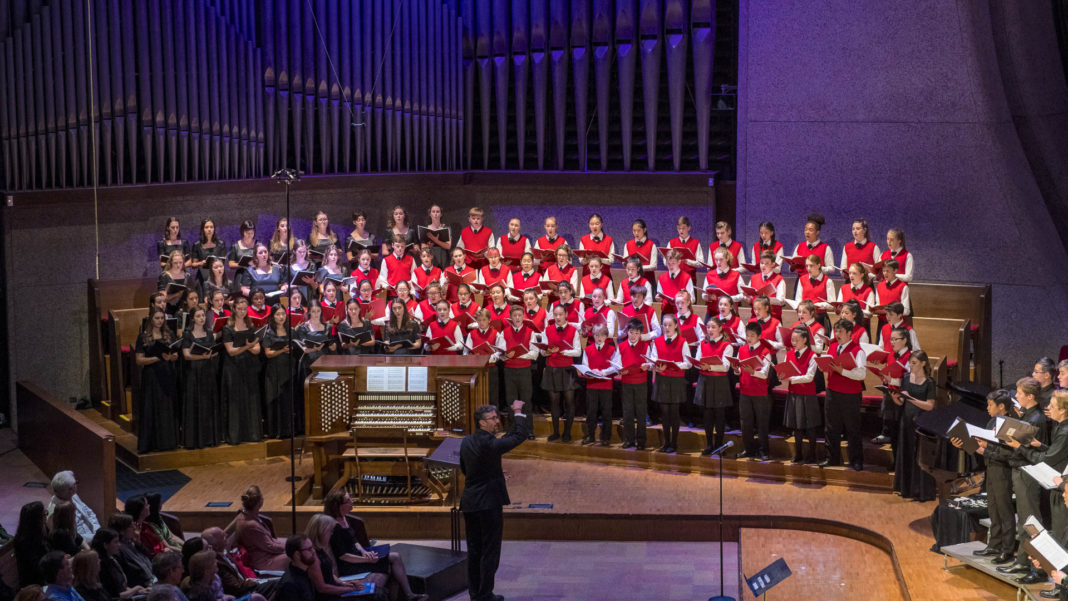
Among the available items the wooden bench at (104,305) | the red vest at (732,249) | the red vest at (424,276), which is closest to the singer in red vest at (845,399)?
the red vest at (732,249)

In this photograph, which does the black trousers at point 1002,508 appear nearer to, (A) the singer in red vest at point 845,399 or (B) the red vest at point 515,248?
(A) the singer in red vest at point 845,399

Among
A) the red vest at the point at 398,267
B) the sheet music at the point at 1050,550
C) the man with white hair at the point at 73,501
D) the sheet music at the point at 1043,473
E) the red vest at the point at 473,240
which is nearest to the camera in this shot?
the sheet music at the point at 1050,550

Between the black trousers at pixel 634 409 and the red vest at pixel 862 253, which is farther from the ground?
the red vest at pixel 862 253

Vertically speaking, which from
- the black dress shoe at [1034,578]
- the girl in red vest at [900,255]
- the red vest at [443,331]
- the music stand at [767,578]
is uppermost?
the girl in red vest at [900,255]

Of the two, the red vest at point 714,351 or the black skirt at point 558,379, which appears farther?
the black skirt at point 558,379

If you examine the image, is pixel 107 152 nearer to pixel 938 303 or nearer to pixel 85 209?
pixel 85 209

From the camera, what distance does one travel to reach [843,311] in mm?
8219

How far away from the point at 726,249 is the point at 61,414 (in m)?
4.61

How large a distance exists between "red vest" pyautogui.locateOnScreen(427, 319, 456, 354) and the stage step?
3.64 m

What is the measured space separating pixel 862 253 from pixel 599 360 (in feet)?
6.54

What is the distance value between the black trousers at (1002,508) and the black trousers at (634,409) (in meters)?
2.69

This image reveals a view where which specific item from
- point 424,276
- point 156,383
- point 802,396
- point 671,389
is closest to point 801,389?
point 802,396

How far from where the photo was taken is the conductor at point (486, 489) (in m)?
6.46

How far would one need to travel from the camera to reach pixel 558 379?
8898 mm
